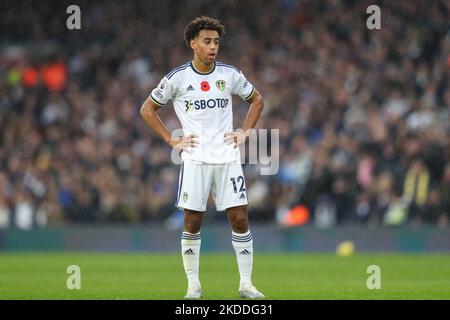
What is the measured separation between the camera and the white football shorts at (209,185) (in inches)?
453

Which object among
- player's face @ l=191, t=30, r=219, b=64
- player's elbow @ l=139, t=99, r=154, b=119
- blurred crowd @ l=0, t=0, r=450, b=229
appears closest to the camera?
player's face @ l=191, t=30, r=219, b=64

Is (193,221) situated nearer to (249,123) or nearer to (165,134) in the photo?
(165,134)

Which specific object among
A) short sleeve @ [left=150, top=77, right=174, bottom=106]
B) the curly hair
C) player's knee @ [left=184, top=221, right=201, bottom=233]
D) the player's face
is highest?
the curly hair

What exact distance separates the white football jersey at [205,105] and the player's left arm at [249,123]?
3.5 inches

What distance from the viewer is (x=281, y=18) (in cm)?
2692

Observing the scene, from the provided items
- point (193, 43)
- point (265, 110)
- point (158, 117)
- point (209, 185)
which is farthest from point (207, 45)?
point (265, 110)

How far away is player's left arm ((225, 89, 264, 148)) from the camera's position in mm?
11500

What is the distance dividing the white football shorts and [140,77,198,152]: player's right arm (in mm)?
258

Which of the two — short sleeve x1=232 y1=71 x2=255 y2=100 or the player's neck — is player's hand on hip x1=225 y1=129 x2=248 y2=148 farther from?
the player's neck

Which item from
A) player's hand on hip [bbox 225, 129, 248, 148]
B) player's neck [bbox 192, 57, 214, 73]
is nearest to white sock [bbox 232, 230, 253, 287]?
player's hand on hip [bbox 225, 129, 248, 148]

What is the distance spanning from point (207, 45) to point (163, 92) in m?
0.69

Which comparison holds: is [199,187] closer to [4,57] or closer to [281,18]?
[281,18]

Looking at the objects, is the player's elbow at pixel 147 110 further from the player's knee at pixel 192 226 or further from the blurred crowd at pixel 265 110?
the blurred crowd at pixel 265 110

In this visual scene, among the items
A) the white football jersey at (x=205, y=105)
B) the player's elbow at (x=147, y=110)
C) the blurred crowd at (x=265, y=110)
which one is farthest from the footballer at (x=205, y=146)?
the blurred crowd at (x=265, y=110)
